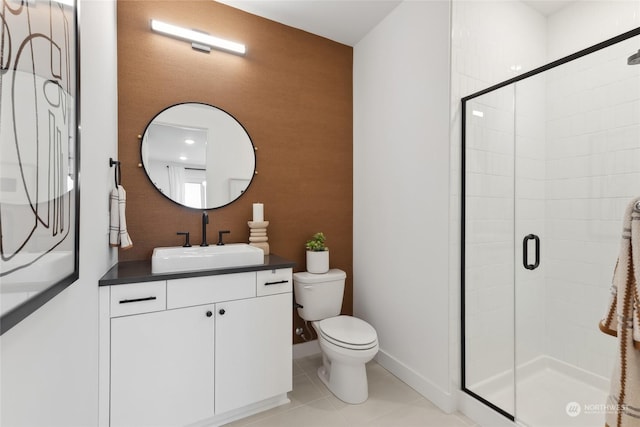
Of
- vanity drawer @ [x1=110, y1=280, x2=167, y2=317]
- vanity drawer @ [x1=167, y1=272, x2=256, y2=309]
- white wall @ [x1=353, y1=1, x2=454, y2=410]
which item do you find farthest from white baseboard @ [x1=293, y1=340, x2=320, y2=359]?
vanity drawer @ [x1=110, y1=280, x2=167, y2=317]

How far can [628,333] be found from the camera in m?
0.87

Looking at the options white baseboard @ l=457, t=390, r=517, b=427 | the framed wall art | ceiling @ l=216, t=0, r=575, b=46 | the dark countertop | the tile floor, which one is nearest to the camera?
the framed wall art

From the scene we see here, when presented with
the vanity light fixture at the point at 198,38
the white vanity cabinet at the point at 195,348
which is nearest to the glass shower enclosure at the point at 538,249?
the white vanity cabinet at the point at 195,348

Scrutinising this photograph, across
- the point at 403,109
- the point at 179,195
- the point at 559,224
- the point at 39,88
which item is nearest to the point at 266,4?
the point at 403,109

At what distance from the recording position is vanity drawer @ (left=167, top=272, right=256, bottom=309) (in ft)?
5.16

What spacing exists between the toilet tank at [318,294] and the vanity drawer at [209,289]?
1.92 ft

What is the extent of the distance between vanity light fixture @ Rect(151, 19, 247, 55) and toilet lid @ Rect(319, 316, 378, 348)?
2157mm

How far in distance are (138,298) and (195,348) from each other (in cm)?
41

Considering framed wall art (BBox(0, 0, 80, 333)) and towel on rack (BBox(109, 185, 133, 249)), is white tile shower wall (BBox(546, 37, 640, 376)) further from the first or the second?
towel on rack (BBox(109, 185, 133, 249))

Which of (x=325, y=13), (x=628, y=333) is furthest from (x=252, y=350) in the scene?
(x=325, y=13)

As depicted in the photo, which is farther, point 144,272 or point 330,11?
point 330,11

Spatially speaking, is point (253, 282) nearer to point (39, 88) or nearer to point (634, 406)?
point (39, 88)

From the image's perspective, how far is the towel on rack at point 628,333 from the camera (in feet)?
2.83

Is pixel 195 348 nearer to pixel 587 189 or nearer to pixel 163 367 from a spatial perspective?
pixel 163 367
